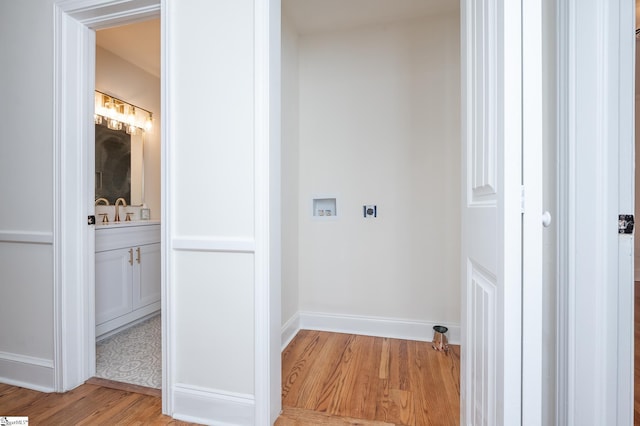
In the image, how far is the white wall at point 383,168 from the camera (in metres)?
2.31

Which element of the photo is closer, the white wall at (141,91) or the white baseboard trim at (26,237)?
the white baseboard trim at (26,237)

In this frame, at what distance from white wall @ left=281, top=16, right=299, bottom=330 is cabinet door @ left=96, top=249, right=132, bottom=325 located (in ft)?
4.46

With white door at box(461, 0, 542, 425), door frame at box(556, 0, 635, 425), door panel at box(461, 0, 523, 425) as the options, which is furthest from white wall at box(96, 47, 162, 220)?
door frame at box(556, 0, 635, 425)

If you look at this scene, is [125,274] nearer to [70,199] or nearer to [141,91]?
[70,199]

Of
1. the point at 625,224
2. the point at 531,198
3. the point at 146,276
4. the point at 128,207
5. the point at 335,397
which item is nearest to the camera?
the point at 531,198

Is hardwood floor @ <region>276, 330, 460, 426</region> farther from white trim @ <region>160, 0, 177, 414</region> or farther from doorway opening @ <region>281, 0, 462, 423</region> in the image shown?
white trim @ <region>160, 0, 177, 414</region>

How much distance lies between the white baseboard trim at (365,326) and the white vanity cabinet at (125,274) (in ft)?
4.49

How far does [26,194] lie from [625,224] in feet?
9.10

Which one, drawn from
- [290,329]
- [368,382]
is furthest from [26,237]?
[368,382]

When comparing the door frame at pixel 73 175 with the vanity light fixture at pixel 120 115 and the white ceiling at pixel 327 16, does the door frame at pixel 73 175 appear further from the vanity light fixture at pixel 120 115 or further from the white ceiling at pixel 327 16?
the vanity light fixture at pixel 120 115

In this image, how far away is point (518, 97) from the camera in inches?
27.2

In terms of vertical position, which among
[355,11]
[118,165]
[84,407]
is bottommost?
[84,407]

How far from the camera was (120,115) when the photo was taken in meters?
2.92

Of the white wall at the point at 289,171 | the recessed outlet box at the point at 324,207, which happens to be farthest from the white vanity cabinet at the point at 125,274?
the recessed outlet box at the point at 324,207
